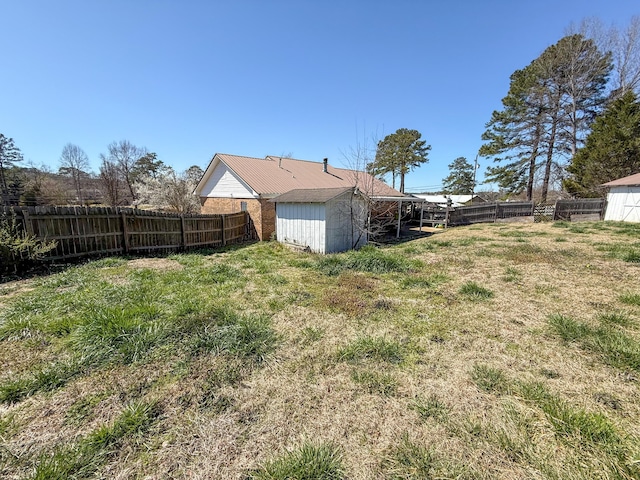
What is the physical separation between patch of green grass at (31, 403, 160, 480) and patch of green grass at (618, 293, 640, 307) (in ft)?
25.7

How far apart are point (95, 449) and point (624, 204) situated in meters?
26.1

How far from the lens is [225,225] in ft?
41.2

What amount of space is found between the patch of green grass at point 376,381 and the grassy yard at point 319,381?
1.0 inches

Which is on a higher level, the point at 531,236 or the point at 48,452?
the point at 531,236

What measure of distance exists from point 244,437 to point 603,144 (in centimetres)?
2891

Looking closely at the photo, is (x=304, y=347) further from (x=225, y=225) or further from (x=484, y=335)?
(x=225, y=225)

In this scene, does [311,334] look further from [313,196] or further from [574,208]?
[574,208]

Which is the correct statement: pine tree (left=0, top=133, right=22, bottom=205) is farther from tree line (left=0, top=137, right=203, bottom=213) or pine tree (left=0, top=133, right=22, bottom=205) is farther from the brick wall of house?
the brick wall of house

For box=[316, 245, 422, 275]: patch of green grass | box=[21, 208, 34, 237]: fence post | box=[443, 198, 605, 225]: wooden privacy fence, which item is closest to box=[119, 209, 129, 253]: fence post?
box=[21, 208, 34, 237]: fence post

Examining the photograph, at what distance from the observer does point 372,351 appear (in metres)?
3.57

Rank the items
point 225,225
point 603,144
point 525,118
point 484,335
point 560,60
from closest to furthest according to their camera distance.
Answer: point 484,335, point 225,225, point 603,144, point 560,60, point 525,118

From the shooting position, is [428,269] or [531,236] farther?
[531,236]

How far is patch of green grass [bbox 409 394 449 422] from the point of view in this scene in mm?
2496

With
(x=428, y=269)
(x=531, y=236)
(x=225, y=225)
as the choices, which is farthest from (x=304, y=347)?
(x=531, y=236)
